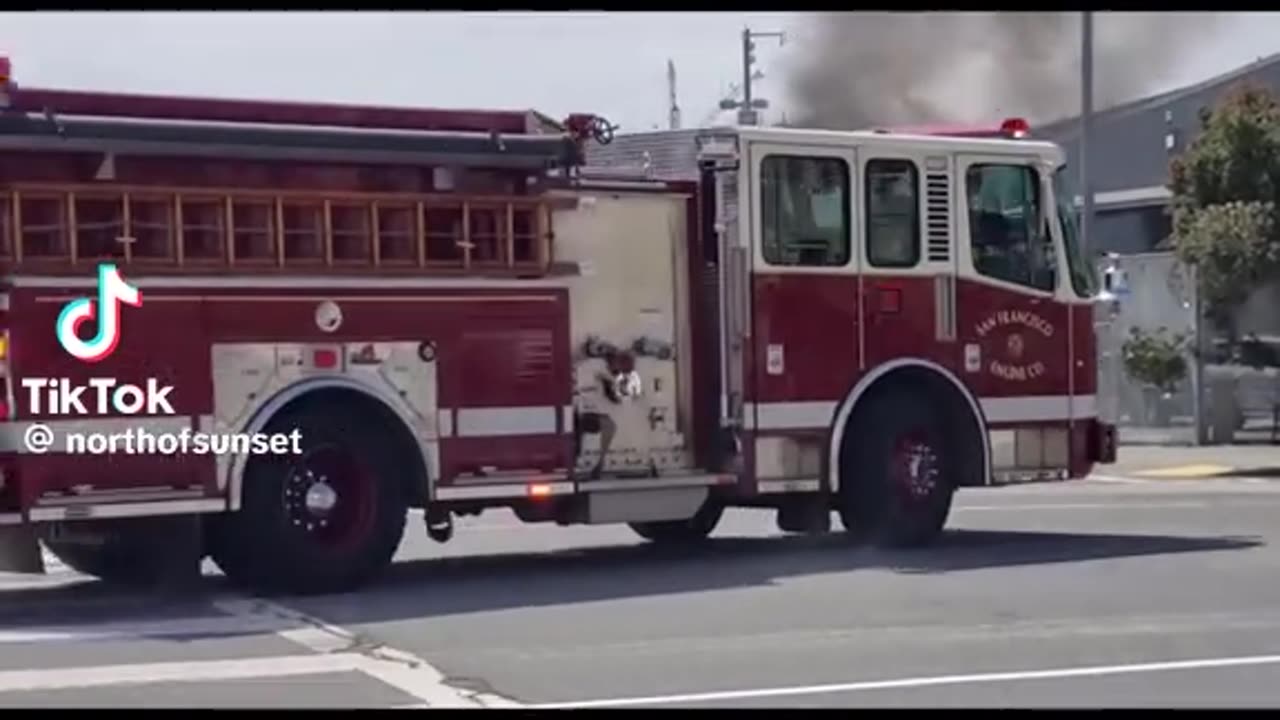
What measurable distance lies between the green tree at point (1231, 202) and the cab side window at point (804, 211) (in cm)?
1406

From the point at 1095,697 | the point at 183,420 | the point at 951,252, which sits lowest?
the point at 1095,697

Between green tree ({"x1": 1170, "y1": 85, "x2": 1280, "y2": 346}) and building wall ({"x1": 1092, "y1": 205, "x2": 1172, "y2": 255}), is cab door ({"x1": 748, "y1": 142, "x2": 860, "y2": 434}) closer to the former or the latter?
green tree ({"x1": 1170, "y1": 85, "x2": 1280, "y2": 346})

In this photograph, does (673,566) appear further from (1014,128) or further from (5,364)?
(5,364)

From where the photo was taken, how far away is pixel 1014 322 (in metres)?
15.1

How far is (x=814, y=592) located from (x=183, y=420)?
377 centimetres

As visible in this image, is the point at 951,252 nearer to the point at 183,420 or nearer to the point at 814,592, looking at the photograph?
the point at 814,592

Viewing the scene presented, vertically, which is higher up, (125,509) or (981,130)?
(981,130)

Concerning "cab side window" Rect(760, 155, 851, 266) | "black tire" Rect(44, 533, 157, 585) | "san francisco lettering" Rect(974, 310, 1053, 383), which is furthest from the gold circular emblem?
"black tire" Rect(44, 533, 157, 585)

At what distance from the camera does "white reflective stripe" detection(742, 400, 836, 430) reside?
13.8 m

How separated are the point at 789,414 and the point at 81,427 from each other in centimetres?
469

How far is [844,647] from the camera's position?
34.9 ft

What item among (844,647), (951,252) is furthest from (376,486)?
(951,252)

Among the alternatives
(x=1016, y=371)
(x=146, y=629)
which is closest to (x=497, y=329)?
(x=146, y=629)

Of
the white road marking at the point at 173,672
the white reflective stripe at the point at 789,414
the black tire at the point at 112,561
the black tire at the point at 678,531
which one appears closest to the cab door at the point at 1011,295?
the white reflective stripe at the point at 789,414
